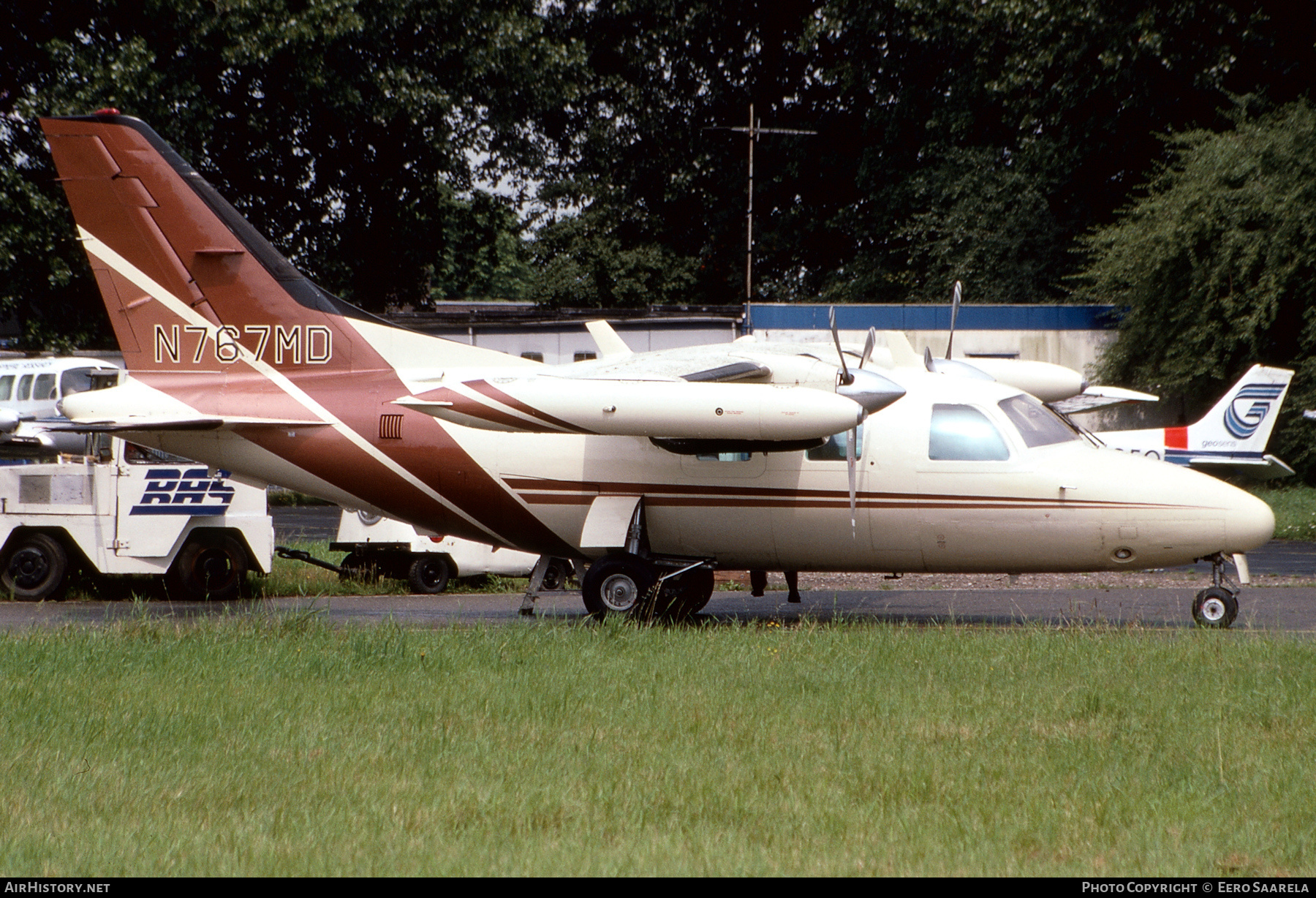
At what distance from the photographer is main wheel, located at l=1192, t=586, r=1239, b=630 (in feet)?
40.4

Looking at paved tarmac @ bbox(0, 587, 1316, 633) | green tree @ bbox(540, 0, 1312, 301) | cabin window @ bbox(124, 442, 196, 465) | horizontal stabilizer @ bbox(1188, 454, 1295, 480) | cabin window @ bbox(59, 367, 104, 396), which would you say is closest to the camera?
paved tarmac @ bbox(0, 587, 1316, 633)

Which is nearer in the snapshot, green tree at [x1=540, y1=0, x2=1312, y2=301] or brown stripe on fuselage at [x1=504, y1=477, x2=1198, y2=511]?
brown stripe on fuselage at [x1=504, y1=477, x2=1198, y2=511]

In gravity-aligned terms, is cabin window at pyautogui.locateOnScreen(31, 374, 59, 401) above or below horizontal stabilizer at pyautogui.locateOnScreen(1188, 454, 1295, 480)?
above

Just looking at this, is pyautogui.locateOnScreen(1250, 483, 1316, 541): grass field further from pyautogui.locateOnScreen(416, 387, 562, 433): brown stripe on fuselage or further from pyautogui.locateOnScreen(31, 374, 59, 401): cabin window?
pyautogui.locateOnScreen(31, 374, 59, 401): cabin window

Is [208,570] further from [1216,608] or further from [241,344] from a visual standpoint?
[1216,608]

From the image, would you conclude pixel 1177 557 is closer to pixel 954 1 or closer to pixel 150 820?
pixel 150 820

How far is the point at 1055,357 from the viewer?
36719mm

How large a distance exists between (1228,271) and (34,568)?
2855 cm

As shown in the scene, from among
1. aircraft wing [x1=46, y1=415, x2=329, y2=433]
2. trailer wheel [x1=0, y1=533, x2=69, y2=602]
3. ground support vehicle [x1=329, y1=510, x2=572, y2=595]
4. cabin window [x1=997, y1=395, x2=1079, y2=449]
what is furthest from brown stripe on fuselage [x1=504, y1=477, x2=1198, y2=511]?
trailer wheel [x1=0, y1=533, x2=69, y2=602]

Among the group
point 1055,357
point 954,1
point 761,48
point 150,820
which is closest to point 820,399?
point 150,820

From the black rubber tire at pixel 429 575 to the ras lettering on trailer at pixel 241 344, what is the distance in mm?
4224

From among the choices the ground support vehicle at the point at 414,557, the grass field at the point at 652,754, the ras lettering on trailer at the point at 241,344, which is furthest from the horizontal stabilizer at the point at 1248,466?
the ras lettering on trailer at the point at 241,344

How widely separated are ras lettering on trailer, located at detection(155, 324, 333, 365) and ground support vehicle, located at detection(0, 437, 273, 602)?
175cm

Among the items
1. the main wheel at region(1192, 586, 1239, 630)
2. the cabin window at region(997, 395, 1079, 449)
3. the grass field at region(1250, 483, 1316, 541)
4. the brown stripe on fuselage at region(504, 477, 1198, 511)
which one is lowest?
the grass field at region(1250, 483, 1316, 541)
